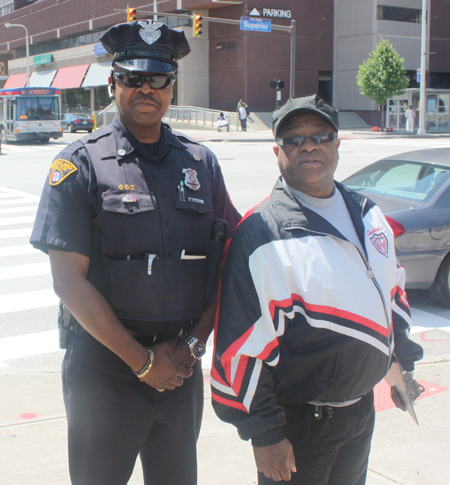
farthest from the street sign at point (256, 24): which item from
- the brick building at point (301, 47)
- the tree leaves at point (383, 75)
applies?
the brick building at point (301, 47)

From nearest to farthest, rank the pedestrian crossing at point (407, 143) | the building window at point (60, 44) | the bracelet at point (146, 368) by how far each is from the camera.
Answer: the bracelet at point (146, 368) → the pedestrian crossing at point (407, 143) → the building window at point (60, 44)

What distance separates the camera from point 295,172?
231 cm

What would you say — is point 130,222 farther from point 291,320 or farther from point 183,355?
point 291,320

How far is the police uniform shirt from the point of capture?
81.6 inches

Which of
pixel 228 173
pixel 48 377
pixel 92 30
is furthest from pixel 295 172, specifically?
pixel 92 30

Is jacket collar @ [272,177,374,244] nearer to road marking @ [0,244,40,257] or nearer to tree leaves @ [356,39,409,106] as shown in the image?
road marking @ [0,244,40,257]

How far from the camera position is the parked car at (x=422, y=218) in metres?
5.99

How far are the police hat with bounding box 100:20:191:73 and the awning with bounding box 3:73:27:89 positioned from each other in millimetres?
63906

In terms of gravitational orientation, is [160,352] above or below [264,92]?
below

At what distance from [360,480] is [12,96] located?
30060 mm

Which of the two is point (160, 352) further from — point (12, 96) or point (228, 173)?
point (12, 96)

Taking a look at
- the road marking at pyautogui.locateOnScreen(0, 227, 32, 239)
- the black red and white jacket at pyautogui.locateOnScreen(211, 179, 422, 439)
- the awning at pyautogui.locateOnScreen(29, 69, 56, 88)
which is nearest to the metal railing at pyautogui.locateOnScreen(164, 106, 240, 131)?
the awning at pyautogui.locateOnScreen(29, 69, 56, 88)

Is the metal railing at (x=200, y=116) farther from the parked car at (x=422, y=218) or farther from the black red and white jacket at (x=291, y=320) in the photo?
the black red and white jacket at (x=291, y=320)

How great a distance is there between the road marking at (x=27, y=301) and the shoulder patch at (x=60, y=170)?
4639 mm
